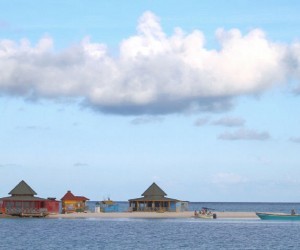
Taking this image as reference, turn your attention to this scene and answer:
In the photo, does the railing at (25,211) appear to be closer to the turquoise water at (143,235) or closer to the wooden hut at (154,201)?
the turquoise water at (143,235)

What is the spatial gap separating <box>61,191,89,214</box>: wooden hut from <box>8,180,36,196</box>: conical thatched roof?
312 inches

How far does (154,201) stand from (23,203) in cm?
2362

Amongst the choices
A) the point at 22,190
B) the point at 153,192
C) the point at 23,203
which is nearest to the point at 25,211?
the point at 23,203

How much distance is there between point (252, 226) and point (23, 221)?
36.5 metres

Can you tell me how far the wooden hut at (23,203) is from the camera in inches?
4619

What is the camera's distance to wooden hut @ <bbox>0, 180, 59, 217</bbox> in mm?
117312

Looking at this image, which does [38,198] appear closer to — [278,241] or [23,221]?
[23,221]

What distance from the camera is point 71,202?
12706cm

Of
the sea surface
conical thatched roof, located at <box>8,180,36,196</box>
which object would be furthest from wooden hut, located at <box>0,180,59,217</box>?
the sea surface

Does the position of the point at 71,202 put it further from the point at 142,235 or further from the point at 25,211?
the point at 142,235

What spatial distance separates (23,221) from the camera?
110m

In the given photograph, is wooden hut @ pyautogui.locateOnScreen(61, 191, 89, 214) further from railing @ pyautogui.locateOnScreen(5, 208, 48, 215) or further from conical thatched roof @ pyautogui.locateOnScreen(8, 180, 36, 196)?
conical thatched roof @ pyautogui.locateOnScreen(8, 180, 36, 196)

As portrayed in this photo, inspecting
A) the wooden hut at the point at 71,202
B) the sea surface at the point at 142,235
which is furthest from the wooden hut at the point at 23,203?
the wooden hut at the point at 71,202

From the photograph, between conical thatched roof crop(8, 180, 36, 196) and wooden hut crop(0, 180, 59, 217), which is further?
conical thatched roof crop(8, 180, 36, 196)
